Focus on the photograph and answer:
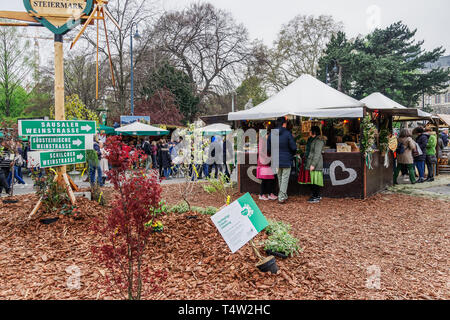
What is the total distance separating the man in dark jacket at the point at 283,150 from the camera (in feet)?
24.9

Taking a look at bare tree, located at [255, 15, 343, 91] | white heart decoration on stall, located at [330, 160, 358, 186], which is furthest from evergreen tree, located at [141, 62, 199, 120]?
white heart decoration on stall, located at [330, 160, 358, 186]

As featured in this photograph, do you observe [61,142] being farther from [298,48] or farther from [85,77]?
[298,48]

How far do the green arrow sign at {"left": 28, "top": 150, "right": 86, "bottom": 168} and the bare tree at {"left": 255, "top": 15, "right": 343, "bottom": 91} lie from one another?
30109mm

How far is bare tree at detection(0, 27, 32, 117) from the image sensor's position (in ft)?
87.2

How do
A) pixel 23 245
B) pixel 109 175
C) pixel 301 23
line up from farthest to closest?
pixel 301 23
pixel 23 245
pixel 109 175

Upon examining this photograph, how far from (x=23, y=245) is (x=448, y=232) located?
6506mm

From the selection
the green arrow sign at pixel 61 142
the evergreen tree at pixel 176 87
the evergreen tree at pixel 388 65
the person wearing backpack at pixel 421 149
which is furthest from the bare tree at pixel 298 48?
the green arrow sign at pixel 61 142

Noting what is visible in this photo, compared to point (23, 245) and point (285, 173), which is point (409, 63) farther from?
point (23, 245)

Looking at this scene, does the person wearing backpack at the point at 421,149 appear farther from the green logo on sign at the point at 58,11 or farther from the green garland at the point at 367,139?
the green logo on sign at the point at 58,11

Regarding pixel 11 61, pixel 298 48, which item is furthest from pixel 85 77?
pixel 298 48

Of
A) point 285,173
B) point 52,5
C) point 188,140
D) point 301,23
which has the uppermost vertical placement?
point 301,23

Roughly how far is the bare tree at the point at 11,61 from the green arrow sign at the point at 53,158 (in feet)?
87.1

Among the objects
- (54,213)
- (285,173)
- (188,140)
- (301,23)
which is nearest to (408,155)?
(285,173)

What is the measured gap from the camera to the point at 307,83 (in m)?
9.52
